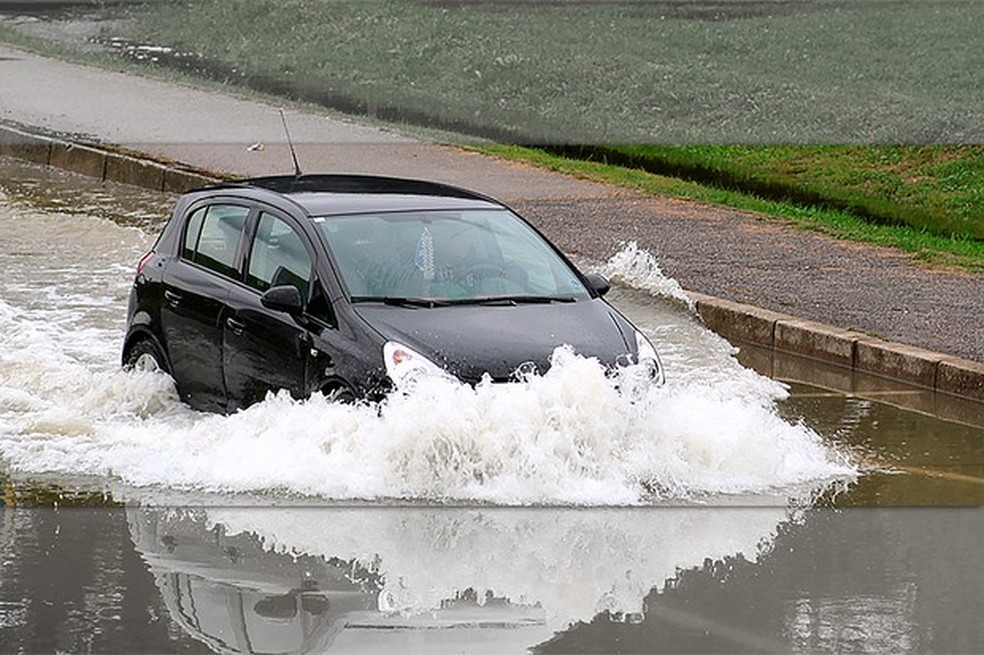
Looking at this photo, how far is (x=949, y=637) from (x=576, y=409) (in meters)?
2.71

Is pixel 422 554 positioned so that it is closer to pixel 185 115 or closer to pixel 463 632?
pixel 463 632

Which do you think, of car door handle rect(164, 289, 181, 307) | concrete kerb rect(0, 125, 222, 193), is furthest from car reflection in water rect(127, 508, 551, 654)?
concrete kerb rect(0, 125, 222, 193)

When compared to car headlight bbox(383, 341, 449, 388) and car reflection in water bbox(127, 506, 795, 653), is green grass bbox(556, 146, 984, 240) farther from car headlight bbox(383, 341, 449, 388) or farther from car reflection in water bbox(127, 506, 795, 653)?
car reflection in water bbox(127, 506, 795, 653)

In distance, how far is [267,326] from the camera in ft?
34.7

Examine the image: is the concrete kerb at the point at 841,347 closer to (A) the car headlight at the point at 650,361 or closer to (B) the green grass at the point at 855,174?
(A) the car headlight at the point at 650,361

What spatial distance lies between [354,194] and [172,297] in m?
1.20

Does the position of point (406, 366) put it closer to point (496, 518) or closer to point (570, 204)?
point (496, 518)

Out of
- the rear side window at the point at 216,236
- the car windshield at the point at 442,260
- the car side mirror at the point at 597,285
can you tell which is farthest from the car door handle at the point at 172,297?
the car side mirror at the point at 597,285

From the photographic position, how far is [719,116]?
2412cm

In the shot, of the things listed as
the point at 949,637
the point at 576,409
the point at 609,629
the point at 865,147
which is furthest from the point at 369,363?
the point at 865,147

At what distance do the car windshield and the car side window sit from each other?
→ 185 millimetres

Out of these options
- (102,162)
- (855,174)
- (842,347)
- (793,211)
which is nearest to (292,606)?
(842,347)

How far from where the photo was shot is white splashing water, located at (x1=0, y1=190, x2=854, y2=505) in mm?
9688

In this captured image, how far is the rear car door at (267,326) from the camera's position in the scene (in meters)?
10.4
